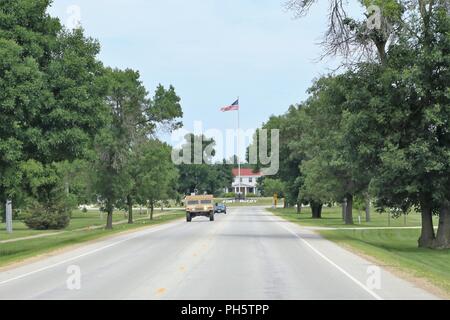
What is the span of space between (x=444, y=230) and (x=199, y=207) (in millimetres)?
32765

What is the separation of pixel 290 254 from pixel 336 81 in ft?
40.1

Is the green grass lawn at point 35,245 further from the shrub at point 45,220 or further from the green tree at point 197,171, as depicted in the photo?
the green tree at point 197,171

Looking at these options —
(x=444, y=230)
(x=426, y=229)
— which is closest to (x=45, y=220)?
(x=426, y=229)

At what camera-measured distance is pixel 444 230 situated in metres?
33.2

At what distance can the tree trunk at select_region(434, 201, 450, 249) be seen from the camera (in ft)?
108

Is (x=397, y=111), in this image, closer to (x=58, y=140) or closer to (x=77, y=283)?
(x=58, y=140)

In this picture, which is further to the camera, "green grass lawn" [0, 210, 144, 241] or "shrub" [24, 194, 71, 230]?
"shrub" [24, 194, 71, 230]

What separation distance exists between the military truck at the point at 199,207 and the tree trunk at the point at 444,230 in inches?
1244

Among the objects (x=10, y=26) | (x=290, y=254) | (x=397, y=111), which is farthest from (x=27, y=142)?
(x=397, y=111)

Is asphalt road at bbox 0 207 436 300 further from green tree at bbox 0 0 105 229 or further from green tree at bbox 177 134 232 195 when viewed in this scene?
green tree at bbox 177 134 232 195

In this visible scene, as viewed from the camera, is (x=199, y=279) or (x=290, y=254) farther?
(x=290, y=254)

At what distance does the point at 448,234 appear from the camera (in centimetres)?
3316

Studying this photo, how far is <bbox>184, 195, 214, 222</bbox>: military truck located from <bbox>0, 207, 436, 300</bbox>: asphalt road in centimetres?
3573

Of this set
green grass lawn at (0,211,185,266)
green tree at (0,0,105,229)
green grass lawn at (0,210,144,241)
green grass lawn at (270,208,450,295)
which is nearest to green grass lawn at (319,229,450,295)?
green grass lawn at (270,208,450,295)
